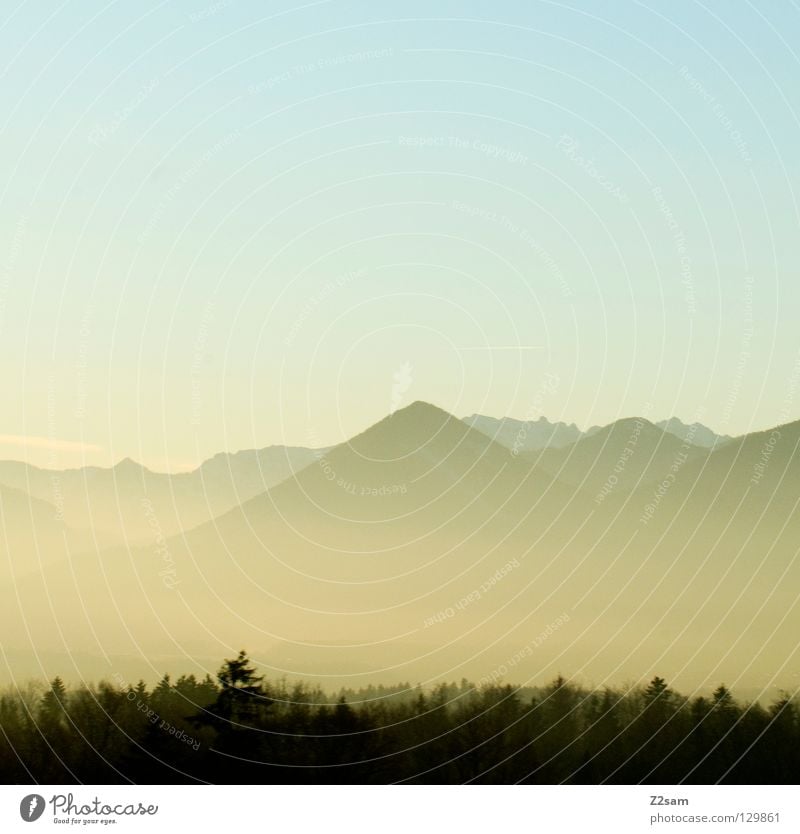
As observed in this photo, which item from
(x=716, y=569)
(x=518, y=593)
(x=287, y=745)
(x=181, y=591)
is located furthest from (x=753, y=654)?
(x=181, y=591)

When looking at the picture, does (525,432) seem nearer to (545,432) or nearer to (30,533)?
(545,432)

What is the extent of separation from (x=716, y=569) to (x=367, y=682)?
228 inches

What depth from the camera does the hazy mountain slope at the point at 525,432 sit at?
21906 millimetres

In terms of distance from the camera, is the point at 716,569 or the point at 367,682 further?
the point at 716,569

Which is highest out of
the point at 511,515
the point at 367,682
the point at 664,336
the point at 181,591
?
the point at 664,336

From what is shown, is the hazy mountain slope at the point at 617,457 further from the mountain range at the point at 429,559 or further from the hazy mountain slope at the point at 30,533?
the hazy mountain slope at the point at 30,533

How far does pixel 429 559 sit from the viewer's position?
21.8 meters

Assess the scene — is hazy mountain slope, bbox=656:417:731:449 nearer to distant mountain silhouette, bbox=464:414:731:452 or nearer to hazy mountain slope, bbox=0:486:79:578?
distant mountain silhouette, bbox=464:414:731:452

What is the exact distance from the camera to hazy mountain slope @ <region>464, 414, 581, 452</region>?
862 inches

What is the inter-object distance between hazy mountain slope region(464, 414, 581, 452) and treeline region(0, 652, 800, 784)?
398 cm

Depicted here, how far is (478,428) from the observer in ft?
73.5

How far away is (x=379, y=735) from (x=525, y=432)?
18.2 feet
